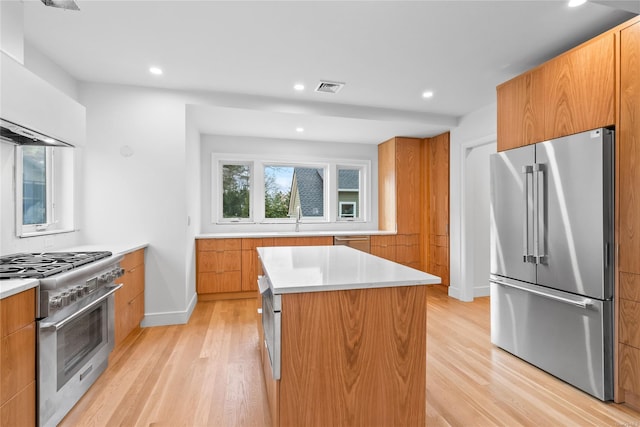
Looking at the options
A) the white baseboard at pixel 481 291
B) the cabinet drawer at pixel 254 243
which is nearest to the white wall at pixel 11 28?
the cabinet drawer at pixel 254 243

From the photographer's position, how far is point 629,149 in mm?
1924

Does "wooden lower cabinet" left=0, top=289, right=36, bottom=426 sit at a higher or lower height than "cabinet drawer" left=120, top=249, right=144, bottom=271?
lower

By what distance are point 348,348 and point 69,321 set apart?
166 centimetres

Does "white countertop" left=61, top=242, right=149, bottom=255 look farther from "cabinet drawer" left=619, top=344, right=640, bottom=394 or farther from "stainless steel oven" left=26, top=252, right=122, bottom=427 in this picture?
"cabinet drawer" left=619, top=344, right=640, bottom=394

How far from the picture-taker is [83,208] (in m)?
3.21

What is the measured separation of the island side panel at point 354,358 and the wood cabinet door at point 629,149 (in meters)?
1.45

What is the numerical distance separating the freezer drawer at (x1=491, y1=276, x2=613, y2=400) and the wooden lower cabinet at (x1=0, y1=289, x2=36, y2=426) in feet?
10.8

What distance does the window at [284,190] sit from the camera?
5133 mm

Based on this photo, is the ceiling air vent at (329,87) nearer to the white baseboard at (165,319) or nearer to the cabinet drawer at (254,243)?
the cabinet drawer at (254,243)

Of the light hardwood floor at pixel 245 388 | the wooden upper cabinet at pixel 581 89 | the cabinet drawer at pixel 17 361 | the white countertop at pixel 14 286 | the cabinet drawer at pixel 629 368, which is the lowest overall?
the light hardwood floor at pixel 245 388

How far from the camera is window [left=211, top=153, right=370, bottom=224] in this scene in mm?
5133

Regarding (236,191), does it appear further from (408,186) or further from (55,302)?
(55,302)

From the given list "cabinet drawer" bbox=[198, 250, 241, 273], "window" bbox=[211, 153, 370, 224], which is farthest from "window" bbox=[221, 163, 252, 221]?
"cabinet drawer" bbox=[198, 250, 241, 273]

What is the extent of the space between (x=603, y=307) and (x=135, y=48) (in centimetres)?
399
